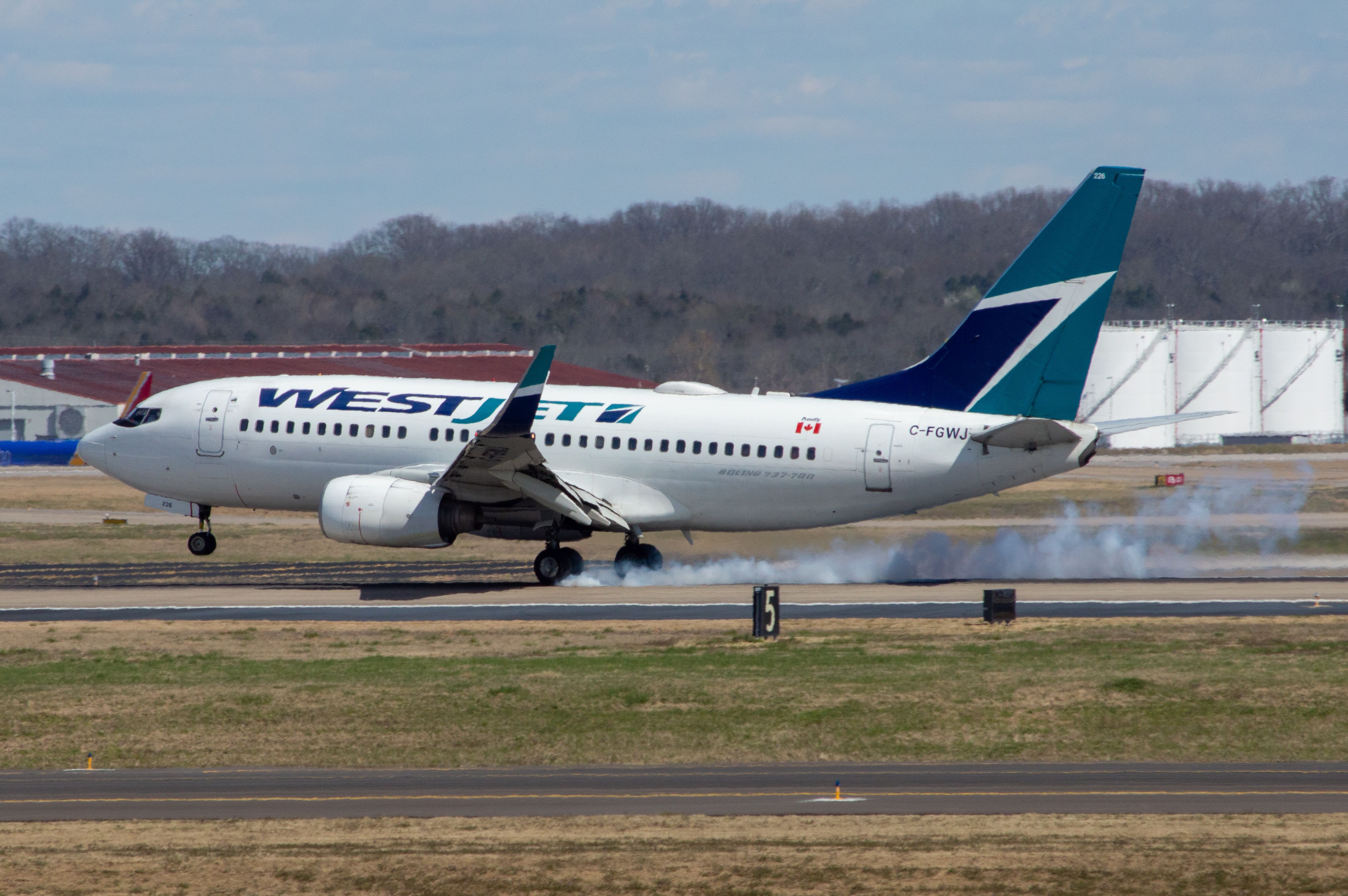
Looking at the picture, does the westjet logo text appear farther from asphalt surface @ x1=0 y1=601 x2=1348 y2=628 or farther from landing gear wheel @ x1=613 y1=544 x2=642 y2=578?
asphalt surface @ x1=0 y1=601 x2=1348 y2=628

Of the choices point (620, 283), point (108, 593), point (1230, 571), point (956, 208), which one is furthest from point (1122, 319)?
point (108, 593)

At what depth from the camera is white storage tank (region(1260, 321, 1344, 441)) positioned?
12438 cm

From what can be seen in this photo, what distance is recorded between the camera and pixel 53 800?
19594 mm

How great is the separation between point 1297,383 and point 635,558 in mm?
98544

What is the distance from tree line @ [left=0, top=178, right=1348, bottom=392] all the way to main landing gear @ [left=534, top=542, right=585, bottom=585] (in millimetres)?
87015

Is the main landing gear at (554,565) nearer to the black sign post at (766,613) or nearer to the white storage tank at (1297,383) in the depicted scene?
the black sign post at (766,613)

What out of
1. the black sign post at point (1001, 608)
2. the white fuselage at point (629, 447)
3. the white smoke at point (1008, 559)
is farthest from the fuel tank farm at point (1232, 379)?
the black sign post at point (1001, 608)

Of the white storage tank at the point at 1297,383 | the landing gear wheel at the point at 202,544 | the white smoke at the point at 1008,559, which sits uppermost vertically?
the white storage tank at the point at 1297,383

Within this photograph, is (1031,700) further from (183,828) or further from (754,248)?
(754,248)

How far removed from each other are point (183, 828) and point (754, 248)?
6278 inches

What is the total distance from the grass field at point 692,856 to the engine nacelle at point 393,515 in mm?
19676

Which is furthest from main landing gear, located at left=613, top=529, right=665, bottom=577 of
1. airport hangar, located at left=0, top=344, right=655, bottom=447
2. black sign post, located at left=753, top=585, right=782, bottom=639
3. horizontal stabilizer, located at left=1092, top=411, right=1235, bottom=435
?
airport hangar, located at left=0, top=344, right=655, bottom=447

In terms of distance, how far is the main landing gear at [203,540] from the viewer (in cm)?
4272

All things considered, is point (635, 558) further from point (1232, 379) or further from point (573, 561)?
point (1232, 379)
